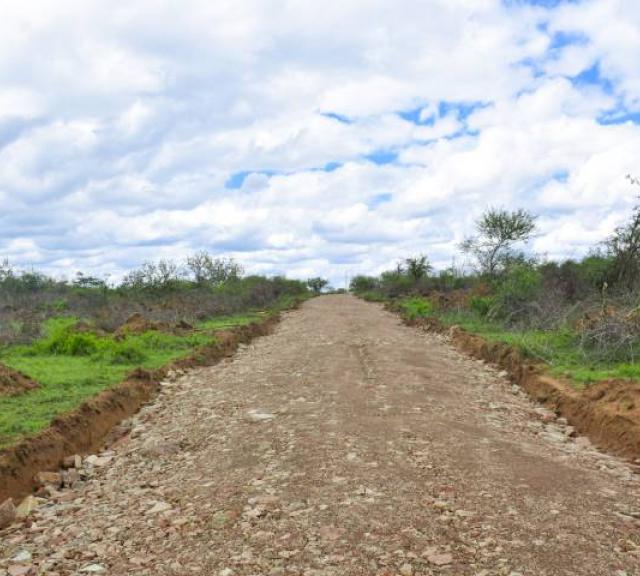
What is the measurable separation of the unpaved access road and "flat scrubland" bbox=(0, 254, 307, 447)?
1.65 metres

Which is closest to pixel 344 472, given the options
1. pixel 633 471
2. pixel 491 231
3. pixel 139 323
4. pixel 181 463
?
pixel 181 463

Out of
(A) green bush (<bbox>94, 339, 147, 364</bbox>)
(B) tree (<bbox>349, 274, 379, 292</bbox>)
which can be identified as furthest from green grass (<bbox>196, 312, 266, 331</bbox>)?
(B) tree (<bbox>349, 274, 379, 292</bbox>)

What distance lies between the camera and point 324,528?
16.0 feet

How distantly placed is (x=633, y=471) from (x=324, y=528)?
3.72 meters

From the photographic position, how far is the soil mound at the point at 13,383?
10.4 meters

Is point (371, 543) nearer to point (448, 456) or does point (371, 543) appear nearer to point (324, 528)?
point (324, 528)

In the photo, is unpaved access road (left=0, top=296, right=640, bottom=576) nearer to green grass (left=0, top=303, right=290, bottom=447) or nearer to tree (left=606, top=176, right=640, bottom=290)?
green grass (left=0, top=303, right=290, bottom=447)

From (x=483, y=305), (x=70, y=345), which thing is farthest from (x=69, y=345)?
(x=483, y=305)

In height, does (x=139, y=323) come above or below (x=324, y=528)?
above

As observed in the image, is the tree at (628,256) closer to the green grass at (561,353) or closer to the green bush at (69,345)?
the green grass at (561,353)

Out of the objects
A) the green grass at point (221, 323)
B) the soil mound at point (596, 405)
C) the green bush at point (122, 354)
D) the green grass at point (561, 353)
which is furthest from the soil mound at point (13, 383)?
the green grass at point (221, 323)

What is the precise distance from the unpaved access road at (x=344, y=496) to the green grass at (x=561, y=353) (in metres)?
1.56

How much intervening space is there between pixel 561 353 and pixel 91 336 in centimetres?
1074

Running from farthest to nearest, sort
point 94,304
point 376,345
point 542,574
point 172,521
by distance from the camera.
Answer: point 94,304, point 376,345, point 172,521, point 542,574
